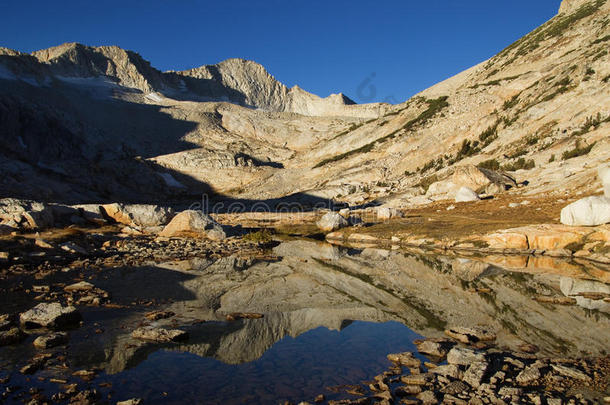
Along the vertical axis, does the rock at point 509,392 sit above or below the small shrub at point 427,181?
below

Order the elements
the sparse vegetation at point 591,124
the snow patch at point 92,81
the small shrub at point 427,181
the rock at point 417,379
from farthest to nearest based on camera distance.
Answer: the snow patch at point 92,81 → the small shrub at point 427,181 → the sparse vegetation at point 591,124 → the rock at point 417,379

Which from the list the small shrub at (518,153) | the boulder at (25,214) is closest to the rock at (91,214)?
the boulder at (25,214)

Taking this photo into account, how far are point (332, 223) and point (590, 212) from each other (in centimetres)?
1942

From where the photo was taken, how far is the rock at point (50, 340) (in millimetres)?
8117

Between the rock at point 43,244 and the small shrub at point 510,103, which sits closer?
the rock at point 43,244

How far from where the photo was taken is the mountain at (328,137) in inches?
1724

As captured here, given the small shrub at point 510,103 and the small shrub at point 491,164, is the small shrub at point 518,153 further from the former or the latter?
Result: the small shrub at point 510,103

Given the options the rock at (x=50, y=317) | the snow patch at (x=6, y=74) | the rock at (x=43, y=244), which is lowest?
the rock at (x=50, y=317)

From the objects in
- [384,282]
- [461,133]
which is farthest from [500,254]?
[461,133]

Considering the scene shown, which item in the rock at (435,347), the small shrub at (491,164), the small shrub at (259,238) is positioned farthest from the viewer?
the small shrub at (491,164)

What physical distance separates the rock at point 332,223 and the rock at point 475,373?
27230 millimetres

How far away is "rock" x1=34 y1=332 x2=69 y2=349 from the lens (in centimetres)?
812

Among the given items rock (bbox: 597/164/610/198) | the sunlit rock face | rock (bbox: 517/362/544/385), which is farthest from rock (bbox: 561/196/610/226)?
rock (bbox: 517/362/544/385)

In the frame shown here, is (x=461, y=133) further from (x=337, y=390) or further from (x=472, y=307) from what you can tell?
(x=337, y=390)
